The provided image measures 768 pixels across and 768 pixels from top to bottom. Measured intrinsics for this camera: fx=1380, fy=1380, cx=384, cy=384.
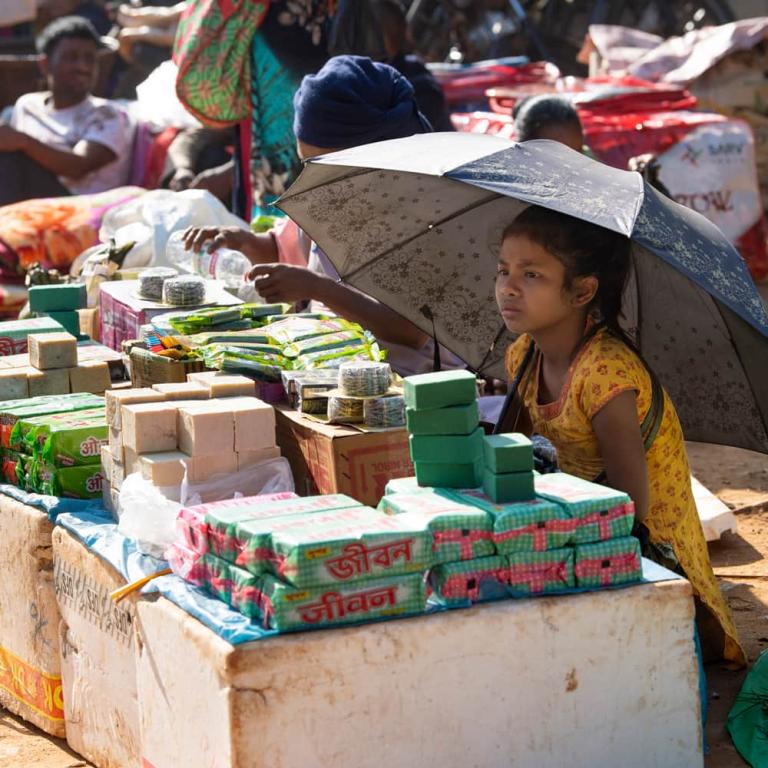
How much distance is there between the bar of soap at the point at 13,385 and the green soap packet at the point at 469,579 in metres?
1.60

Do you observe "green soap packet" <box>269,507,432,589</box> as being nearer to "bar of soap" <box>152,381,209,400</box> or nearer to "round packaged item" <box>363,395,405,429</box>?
"round packaged item" <box>363,395,405,429</box>

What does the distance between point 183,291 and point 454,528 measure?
173 cm

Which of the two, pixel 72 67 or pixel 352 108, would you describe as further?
pixel 72 67

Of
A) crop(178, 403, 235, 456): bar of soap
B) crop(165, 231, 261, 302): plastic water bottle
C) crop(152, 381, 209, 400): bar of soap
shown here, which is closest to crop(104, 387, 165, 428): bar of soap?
crop(152, 381, 209, 400): bar of soap

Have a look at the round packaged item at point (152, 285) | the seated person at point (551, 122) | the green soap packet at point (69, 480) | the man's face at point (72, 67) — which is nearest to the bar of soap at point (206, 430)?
the green soap packet at point (69, 480)

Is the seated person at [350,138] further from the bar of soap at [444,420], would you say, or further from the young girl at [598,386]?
the bar of soap at [444,420]

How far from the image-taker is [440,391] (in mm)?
2592

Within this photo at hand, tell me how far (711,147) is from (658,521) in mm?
6201

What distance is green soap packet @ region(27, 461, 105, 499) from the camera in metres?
3.31

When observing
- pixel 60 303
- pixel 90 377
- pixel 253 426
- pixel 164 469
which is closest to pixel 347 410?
pixel 253 426

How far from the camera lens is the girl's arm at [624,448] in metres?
3.03

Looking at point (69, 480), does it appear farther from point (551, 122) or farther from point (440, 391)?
point (551, 122)

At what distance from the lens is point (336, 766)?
2383 millimetres

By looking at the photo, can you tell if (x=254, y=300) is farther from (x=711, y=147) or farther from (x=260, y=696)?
(x=711, y=147)
